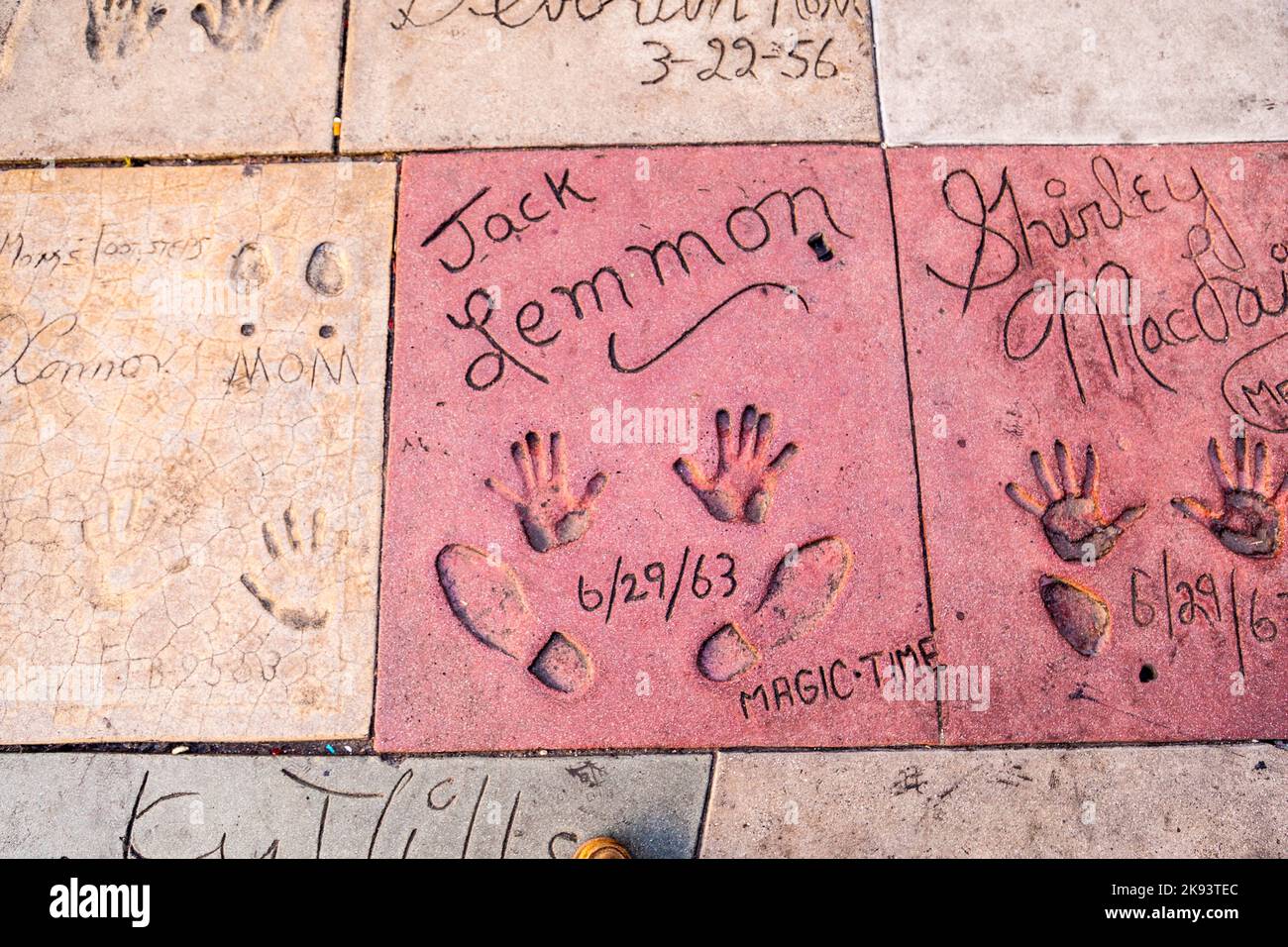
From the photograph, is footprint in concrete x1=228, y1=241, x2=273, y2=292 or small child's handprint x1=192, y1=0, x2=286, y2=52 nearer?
footprint in concrete x1=228, y1=241, x2=273, y2=292

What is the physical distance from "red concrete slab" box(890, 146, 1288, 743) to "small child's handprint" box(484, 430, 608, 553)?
3.58ft

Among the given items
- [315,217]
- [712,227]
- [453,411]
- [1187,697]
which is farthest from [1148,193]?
[315,217]

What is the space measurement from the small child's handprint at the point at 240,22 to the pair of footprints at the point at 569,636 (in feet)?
6.39

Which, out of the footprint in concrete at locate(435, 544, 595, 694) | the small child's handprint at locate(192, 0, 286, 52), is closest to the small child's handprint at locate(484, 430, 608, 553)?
the footprint in concrete at locate(435, 544, 595, 694)

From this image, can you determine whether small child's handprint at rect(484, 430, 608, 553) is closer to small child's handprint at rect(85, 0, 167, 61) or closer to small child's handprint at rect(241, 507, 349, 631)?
small child's handprint at rect(241, 507, 349, 631)

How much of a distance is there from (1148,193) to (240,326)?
10.2 feet

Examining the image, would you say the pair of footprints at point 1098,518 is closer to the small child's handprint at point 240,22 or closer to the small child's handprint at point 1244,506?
the small child's handprint at point 1244,506

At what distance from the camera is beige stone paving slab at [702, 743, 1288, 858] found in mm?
2422

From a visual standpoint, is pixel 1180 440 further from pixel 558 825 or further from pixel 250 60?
pixel 250 60
